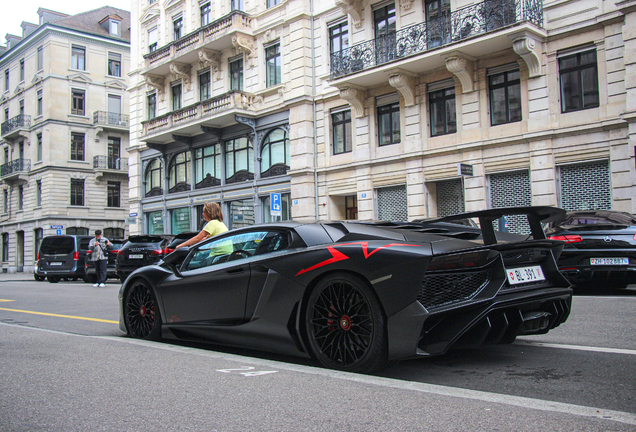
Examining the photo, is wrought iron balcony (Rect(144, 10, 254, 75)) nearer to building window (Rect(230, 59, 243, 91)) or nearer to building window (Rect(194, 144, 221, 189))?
building window (Rect(230, 59, 243, 91))

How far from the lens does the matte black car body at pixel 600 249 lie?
934 centimetres

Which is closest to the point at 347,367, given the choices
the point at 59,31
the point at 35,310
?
the point at 35,310

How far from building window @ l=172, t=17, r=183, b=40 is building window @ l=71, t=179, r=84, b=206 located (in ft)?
64.5

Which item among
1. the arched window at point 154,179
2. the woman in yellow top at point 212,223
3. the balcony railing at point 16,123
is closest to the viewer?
the woman in yellow top at point 212,223

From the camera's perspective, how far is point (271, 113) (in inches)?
1001

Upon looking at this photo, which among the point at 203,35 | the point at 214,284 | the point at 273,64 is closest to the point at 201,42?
the point at 203,35

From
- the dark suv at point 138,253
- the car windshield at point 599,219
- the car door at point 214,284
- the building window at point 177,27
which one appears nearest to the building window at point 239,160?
the building window at point 177,27

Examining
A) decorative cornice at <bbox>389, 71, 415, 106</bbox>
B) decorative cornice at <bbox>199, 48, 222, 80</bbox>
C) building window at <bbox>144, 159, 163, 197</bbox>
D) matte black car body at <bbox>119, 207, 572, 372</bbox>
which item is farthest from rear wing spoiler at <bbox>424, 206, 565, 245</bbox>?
building window at <bbox>144, 159, 163, 197</bbox>

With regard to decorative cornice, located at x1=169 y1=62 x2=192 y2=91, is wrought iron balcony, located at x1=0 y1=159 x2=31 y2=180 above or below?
below

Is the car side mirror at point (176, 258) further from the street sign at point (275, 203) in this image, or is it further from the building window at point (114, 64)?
the building window at point (114, 64)

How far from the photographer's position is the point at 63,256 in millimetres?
21891

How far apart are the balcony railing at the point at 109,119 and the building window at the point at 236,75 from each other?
22.8 m

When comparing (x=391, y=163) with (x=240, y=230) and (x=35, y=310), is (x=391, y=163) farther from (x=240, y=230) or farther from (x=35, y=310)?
(x=240, y=230)

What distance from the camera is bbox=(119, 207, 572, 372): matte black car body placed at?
3.71m
